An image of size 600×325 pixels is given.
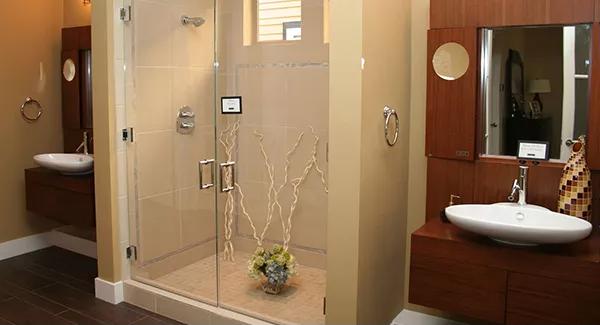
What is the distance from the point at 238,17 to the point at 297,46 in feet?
1.42

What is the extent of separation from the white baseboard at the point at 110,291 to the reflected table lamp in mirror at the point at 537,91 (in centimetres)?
262

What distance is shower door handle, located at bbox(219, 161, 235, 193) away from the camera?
11.0ft

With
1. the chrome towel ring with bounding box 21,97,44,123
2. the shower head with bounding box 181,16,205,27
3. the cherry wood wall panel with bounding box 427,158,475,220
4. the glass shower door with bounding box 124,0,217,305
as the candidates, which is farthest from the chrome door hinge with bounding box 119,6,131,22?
the cherry wood wall panel with bounding box 427,158,475,220

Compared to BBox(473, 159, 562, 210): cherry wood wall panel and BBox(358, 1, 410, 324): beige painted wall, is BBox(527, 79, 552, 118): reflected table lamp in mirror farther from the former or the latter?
BBox(358, 1, 410, 324): beige painted wall

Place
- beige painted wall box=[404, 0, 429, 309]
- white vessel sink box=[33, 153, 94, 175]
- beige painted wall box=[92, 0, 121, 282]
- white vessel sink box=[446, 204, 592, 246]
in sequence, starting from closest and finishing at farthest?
white vessel sink box=[446, 204, 592, 246], beige painted wall box=[404, 0, 429, 309], beige painted wall box=[92, 0, 121, 282], white vessel sink box=[33, 153, 94, 175]

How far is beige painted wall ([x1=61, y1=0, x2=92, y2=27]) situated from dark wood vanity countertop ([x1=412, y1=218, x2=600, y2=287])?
125 inches

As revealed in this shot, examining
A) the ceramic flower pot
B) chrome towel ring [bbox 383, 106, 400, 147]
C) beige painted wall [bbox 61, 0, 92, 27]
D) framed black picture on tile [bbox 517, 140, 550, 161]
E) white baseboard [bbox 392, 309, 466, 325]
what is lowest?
white baseboard [bbox 392, 309, 466, 325]

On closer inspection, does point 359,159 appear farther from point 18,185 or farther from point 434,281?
point 18,185

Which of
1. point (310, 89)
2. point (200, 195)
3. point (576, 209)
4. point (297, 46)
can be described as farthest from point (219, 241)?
point (576, 209)

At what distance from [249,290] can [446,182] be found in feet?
4.60

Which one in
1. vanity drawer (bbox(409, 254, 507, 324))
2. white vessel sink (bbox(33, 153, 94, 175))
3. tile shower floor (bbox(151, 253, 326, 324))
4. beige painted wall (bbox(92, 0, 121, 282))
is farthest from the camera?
white vessel sink (bbox(33, 153, 94, 175))

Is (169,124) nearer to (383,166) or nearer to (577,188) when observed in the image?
(383,166)

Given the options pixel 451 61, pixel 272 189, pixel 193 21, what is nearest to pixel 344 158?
pixel 451 61

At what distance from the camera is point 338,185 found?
2406 mm
